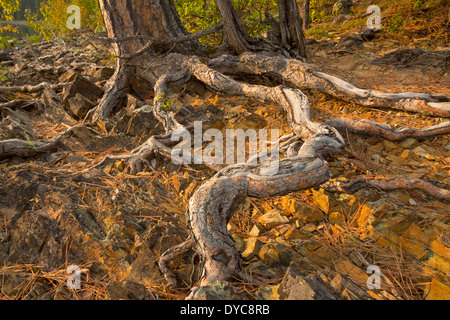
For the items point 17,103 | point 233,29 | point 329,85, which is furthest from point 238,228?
point 17,103

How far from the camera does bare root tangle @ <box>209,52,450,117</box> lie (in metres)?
3.65

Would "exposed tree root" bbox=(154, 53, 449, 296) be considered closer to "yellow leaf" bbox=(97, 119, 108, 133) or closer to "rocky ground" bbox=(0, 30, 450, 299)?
"rocky ground" bbox=(0, 30, 450, 299)

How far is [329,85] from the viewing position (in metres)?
4.26

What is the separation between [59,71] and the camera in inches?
274

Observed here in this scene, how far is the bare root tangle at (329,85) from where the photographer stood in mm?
3652

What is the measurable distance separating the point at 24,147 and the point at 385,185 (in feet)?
15.1

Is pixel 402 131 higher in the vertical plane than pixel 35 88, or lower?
lower

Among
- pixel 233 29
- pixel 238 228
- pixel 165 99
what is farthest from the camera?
pixel 233 29

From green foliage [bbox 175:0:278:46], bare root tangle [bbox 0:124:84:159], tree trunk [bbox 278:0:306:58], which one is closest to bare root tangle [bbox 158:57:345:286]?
bare root tangle [bbox 0:124:84:159]

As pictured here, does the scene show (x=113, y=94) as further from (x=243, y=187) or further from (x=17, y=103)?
(x=243, y=187)

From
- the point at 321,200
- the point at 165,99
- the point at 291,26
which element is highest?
the point at 291,26

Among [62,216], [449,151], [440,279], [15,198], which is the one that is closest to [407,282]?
[440,279]

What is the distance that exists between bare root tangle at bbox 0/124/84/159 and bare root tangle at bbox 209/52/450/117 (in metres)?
3.00
